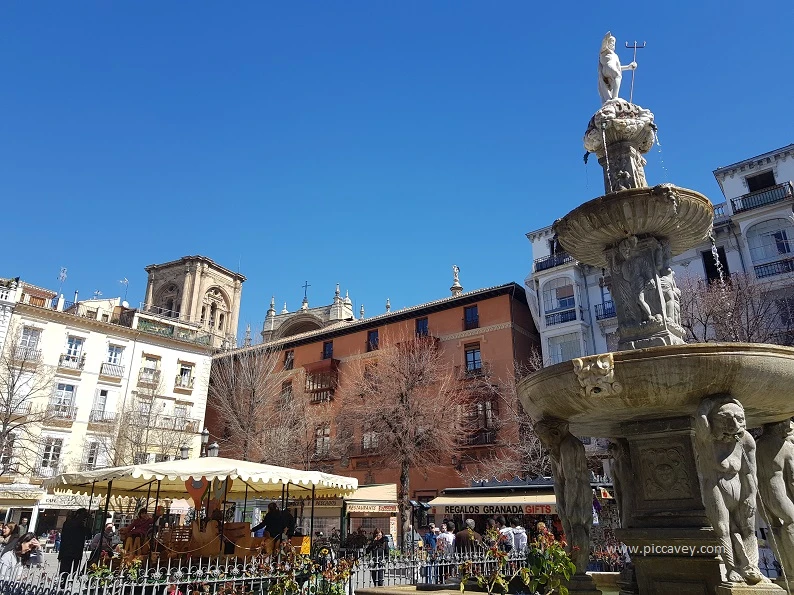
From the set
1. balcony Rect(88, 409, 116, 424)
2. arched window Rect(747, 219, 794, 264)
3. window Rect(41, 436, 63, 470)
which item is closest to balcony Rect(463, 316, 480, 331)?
arched window Rect(747, 219, 794, 264)

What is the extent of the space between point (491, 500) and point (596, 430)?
44.2 ft

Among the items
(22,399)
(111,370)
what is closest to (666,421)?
(22,399)

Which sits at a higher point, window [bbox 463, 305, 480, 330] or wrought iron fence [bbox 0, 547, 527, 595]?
window [bbox 463, 305, 480, 330]

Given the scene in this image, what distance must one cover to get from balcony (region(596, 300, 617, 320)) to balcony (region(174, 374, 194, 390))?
27364 mm

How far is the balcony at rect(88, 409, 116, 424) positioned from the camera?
33.4m

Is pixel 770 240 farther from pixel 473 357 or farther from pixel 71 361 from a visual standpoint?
pixel 71 361

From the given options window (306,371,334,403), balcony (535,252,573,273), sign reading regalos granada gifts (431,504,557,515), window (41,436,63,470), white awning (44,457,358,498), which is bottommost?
sign reading regalos granada gifts (431,504,557,515)

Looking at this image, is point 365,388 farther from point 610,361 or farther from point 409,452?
point 610,361

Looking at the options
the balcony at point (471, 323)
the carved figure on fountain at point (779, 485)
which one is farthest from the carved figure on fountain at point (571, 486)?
the balcony at point (471, 323)

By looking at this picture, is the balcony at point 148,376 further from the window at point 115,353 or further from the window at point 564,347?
the window at point 564,347

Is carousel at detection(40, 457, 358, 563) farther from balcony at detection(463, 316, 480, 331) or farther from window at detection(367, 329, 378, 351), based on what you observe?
window at detection(367, 329, 378, 351)

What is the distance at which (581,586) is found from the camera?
5.71m

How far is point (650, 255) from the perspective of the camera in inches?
294

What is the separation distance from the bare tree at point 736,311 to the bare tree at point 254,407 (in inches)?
822
